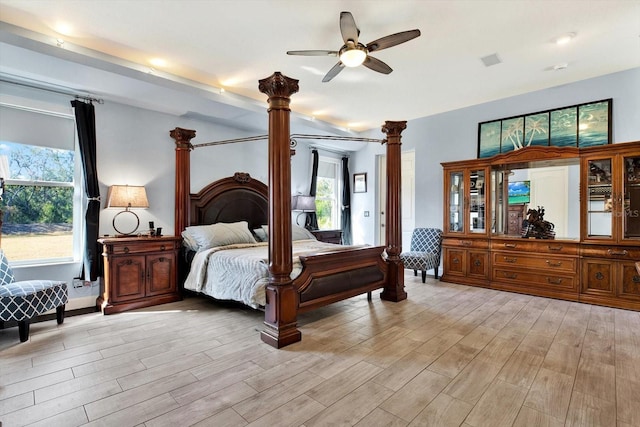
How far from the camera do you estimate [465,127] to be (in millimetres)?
Answer: 5516

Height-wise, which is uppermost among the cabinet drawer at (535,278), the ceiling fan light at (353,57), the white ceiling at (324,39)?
the white ceiling at (324,39)

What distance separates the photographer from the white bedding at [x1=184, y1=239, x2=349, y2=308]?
3281 mm

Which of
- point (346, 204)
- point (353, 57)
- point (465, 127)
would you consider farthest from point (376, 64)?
point (346, 204)

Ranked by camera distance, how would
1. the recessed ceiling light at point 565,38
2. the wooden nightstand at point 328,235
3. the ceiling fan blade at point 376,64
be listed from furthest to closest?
the wooden nightstand at point 328,235
the recessed ceiling light at point 565,38
the ceiling fan blade at point 376,64

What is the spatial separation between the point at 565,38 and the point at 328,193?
4896 millimetres

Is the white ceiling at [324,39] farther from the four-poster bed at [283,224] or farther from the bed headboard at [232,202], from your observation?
the bed headboard at [232,202]

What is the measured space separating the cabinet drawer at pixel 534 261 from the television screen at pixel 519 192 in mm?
892

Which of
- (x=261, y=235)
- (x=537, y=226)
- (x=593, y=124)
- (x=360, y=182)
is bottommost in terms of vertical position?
(x=261, y=235)

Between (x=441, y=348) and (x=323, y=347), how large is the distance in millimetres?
1024

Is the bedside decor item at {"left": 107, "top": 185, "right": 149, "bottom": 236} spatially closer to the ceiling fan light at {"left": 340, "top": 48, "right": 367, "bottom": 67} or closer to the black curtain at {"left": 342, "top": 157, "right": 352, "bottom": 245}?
the ceiling fan light at {"left": 340, "top": 48, "right": 367, "bottom": 67}

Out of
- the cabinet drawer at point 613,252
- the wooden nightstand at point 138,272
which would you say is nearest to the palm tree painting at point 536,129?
the cabinet drawer at point 613,252

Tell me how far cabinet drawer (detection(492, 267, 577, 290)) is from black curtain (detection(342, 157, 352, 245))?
3.18 metres

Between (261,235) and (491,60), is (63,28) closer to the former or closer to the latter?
(261,235)

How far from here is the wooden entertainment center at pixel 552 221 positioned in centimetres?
396
